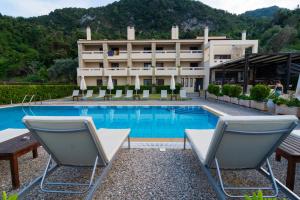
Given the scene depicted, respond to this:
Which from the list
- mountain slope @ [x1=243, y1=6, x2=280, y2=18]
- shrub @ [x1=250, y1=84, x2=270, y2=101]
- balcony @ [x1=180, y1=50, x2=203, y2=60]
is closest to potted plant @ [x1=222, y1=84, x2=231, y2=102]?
shrub @ [x1=250, y1=84, x2=270, y2=101]

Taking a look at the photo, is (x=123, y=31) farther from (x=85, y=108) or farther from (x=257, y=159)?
(x=257, y=159)

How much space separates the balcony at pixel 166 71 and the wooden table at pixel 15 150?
23216mm

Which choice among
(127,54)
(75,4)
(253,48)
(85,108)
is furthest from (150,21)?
(85,108)

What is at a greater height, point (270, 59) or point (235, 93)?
point (270, 59)

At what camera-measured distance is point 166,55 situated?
26.9 meters

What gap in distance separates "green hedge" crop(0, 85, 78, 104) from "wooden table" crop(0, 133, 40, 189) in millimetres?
13298

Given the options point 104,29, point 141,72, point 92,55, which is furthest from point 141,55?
point 104,29

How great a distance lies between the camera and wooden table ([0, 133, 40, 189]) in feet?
8.82

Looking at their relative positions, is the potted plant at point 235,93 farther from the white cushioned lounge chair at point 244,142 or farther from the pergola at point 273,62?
the white cushioned lounge chair at point 244,142

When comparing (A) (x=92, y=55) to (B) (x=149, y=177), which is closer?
(B) (x=149, y=177)

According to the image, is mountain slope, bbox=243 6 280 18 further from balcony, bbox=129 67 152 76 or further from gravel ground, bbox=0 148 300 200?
gravel ground, bbox=0 148 300 200

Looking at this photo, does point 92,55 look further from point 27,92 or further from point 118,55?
point 27,92

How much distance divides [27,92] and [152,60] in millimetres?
16060

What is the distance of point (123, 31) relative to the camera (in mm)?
50781
